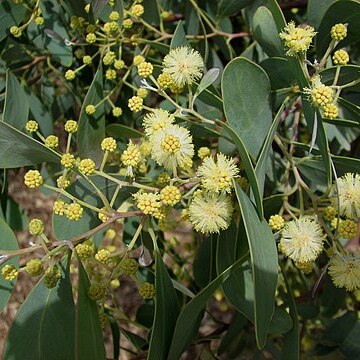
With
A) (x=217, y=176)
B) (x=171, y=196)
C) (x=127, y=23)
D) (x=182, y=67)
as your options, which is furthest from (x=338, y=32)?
(x=127, y=23)

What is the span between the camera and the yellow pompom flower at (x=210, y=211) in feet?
5.16

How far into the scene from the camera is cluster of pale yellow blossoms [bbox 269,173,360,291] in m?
1.56

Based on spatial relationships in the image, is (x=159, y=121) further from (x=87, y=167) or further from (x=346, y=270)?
(x=346, y=270)

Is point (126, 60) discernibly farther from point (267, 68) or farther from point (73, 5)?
point (267, 68)

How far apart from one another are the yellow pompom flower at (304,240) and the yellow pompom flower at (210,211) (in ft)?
0.60

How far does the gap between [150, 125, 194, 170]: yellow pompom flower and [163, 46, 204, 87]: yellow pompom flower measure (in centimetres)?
17

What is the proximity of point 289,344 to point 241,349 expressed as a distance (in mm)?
676

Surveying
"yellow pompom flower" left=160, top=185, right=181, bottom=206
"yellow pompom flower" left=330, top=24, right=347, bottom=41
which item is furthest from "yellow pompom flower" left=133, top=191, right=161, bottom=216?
"yellow pompom flower" left=330, top=24, right=347, bottom=41

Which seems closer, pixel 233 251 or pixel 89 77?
pixel 233 251

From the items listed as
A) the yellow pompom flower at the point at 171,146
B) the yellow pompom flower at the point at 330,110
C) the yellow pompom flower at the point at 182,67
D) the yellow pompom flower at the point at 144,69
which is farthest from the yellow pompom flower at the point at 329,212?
the yellow pompom flower at the point at 144,69

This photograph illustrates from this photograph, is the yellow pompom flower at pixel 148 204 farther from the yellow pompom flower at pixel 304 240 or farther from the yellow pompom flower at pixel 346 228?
the yellow pompom flower at pixel 346 228

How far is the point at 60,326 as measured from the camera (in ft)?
5.71

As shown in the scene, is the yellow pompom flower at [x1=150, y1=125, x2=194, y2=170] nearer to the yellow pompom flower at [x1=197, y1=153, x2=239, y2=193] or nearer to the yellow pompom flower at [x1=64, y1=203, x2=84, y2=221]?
the yellow pompom flower at [x1=197, y1=153, x2=239, y2=193]

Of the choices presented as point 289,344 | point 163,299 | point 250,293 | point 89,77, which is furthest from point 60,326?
point 89,77
